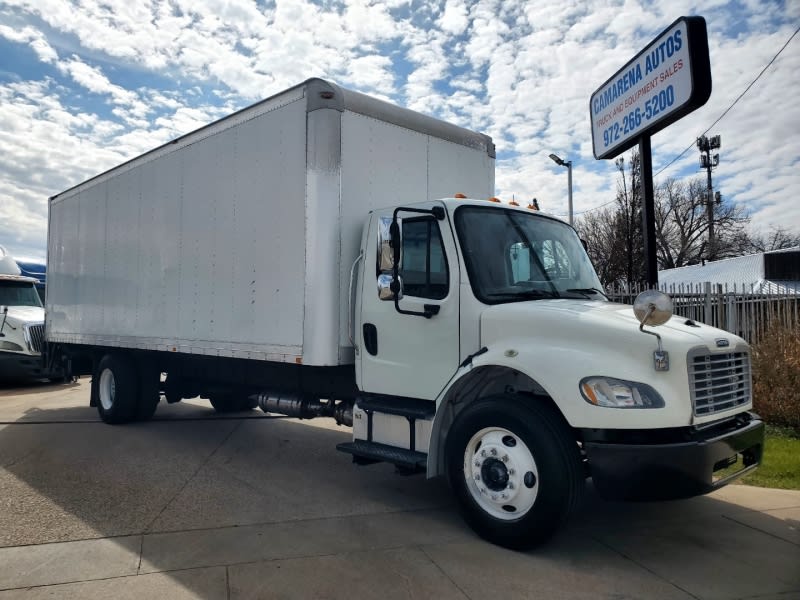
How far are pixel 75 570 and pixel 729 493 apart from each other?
212 inches

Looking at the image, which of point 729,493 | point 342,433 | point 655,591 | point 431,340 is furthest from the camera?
point 342,433

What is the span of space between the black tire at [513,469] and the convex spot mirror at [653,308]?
2.92ft

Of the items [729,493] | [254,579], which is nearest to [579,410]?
[254,579]

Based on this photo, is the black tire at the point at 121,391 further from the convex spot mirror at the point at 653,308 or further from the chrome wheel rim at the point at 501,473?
the convex spot mirror at the point at 653,308

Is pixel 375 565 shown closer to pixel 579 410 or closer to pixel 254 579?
pixel 254 579

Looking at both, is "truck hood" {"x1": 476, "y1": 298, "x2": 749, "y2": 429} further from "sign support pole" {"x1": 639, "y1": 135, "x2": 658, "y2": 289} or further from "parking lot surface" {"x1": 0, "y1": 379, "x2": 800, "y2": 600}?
"sign support pole" {"x1": 639, "y1": 135, "x2": 658, "y2": 289}

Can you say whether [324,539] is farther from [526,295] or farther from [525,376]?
[526,295]

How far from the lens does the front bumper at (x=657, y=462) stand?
3811 mm

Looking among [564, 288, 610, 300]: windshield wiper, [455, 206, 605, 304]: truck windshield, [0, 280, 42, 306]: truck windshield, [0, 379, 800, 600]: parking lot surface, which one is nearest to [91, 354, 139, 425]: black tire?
[0, 379, 800, 600]: parking lot surface

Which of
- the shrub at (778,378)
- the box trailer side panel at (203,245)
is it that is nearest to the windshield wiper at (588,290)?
the box trailer side panel at (203,245)

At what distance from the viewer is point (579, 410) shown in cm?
396

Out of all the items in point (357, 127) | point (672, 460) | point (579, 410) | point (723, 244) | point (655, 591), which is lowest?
point (655, 591)

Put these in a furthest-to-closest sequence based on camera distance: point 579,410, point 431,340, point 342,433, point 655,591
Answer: point 342,433 < point 431,340 < point 579,410 < point 655,591

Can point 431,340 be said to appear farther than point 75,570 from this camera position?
Yes
